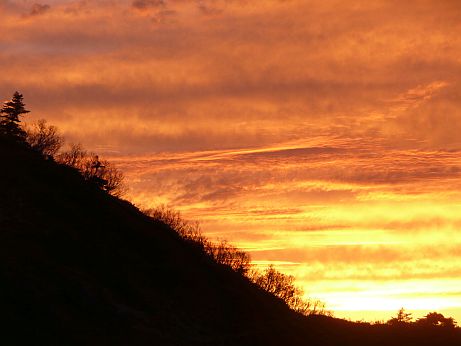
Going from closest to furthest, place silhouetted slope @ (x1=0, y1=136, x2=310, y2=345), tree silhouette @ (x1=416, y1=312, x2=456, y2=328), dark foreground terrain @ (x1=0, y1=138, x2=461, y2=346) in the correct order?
dark foreground terrain @ (x1=0, y1=138, x2=461, y2=346), silhouetted slope @ (x1=0, y1=136, x2=310, y2=345), tree silhouette @ (x1=416, y1=312, x2=456, y2=328)

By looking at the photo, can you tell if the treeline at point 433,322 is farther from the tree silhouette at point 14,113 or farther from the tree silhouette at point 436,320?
the tree silhouette at point 14,113

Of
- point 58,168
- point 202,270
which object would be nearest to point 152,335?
point 202,270

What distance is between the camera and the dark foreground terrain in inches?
1706

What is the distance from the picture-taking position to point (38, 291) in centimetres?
4403

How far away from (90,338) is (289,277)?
95.4 m

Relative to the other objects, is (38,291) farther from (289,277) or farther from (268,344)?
(289,277)

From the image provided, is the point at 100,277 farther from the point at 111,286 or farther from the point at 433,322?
the point at 433,322

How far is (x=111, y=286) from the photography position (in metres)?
Answer: 56.6

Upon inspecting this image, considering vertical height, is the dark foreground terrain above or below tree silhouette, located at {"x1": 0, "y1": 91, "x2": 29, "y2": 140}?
below

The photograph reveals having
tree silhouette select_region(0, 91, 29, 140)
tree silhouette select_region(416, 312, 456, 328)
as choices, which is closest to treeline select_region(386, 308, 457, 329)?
tree silhouette select_region(416, 312, 456, 328)

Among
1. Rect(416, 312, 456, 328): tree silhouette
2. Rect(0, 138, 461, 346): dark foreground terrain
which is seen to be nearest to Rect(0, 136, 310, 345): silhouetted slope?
Rect(0, 138, 461, 346): dark foreground terrain

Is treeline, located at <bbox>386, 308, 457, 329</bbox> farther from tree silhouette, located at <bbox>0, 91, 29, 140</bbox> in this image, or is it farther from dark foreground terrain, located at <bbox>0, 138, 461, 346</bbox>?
tree silhouette, located at <bbox>0, 91, 29, 140</bbox>

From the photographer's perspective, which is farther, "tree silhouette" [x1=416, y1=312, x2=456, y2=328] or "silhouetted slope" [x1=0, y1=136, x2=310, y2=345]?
"tree silhouette" [x1=416, y1=312, x2=456, y2=328]

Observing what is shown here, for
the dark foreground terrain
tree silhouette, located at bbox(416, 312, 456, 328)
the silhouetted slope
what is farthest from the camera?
tree silhouette, located at bbox(416, 312, 456, 328)
